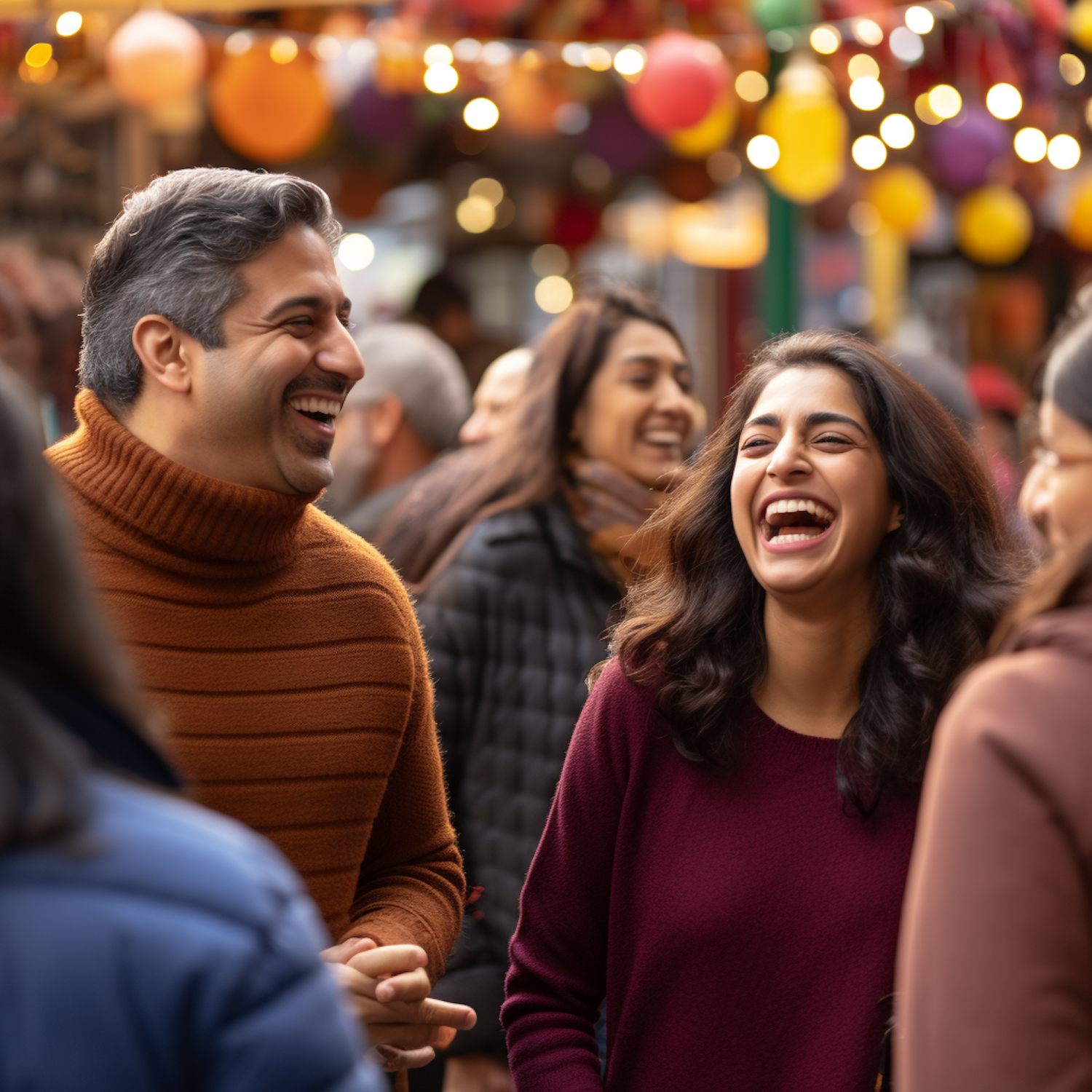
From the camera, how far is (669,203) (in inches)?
396

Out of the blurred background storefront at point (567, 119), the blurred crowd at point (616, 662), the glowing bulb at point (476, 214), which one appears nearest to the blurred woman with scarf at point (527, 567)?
the blurred background storefront at point (567, 119)

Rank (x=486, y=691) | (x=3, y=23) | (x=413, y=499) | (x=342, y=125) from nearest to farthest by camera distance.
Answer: (x=486, y=691) < (x=413, y=499) < (x=3, y=23) < (x=342, y=125)

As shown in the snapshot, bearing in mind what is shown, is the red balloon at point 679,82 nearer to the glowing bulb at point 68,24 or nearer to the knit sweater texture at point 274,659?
the glowing bulb at point 68,24

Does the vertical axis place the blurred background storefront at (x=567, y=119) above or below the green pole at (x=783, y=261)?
above

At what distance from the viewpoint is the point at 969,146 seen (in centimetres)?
656

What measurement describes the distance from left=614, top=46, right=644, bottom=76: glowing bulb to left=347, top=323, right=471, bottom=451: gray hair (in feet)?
5.92

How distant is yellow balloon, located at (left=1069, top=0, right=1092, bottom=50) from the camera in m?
6.11

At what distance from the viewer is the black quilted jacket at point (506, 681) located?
3086 millimetres

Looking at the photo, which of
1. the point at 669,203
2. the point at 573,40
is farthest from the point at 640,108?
the point at 669,203

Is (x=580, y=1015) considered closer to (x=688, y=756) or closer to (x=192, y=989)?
(x=688, y=756)

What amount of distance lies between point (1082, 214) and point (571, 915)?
5.55m

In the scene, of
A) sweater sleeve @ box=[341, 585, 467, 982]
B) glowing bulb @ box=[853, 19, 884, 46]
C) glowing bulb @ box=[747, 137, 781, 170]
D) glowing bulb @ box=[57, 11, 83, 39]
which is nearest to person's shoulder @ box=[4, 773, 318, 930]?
sweater sleeve @ box=[341, 585, 467, 982]

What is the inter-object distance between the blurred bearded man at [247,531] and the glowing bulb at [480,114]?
4356 millimetres

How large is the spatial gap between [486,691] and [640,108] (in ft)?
10.1
